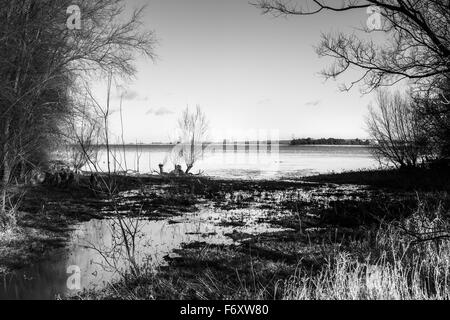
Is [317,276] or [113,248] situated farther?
[113,248]

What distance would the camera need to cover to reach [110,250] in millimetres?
8781

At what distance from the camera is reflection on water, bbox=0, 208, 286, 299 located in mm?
6721

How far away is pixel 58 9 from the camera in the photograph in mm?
12023

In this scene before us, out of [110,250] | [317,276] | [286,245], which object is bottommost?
[110,250]

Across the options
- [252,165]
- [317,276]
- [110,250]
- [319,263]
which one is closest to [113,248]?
[110,250]

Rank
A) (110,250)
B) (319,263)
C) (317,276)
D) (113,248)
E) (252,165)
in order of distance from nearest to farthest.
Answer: (317,276)
(113,248)
(319,263)
(110,250)
(252,165)

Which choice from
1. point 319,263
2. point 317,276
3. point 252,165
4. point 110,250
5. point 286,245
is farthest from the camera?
point 252,165

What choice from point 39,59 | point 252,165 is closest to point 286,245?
point 39,59

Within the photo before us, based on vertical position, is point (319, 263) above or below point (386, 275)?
below

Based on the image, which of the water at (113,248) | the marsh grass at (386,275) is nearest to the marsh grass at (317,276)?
the marsh grass at (386,275)

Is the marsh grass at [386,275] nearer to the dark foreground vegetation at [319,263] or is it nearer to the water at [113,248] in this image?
the dark foreground vegetation at [319,263]

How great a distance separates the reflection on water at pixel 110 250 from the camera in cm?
672

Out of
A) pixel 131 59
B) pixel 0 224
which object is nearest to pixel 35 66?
pixel 131 59

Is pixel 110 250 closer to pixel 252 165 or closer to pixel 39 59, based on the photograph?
pixel 39 59
